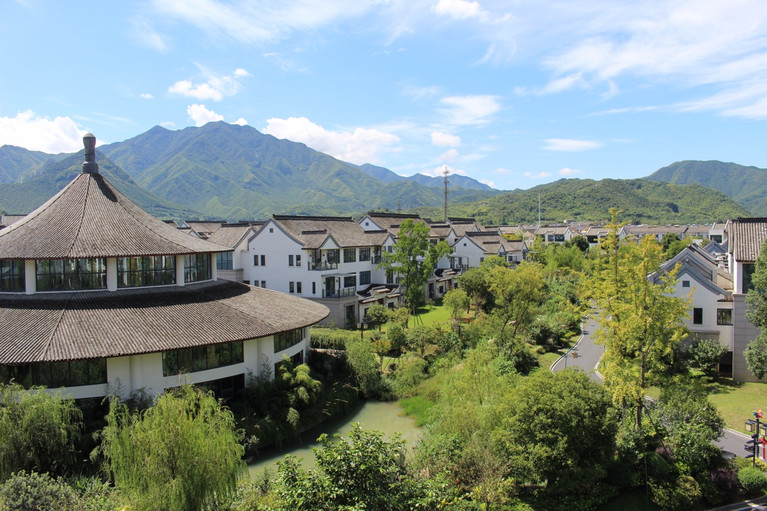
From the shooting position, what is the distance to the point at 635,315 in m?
18.8

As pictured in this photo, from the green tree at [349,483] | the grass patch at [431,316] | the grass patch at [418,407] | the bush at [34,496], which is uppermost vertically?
the green tree at [349,483]

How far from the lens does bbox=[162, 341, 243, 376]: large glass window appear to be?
20422mm

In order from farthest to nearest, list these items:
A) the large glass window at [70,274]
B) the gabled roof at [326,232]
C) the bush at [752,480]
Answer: the gabled roof at [326,232], the large glass window at [70,274], the bush at [752,480]

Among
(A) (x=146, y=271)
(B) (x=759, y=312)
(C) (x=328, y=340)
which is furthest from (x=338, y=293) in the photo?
(B) (x=759, y=312)

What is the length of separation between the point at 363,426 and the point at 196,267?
1135 centimetres

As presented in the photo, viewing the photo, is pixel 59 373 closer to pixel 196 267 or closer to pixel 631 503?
pixel 196 267

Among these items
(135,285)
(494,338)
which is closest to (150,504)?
(135,285)

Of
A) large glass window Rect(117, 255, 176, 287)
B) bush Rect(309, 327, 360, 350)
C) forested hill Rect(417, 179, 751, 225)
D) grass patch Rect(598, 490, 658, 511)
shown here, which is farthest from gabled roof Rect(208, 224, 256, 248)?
forested hill Rect(417, 179, 751, 225)

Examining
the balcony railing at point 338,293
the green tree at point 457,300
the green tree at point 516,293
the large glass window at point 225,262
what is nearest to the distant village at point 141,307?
the green tree at point 516,293

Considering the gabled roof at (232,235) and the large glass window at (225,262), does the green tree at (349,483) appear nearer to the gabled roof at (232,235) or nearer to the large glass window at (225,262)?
the large glass window at (225,262)

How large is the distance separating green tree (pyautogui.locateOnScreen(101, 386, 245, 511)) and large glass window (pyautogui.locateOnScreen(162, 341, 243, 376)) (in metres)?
6.71

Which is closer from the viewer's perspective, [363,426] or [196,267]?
[363,426]

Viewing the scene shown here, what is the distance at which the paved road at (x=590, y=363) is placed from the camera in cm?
2000

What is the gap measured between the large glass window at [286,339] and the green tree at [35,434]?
29.4 ft
